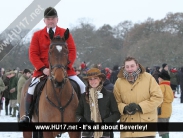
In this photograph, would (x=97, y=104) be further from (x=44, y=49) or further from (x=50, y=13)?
(x=50, y=13)

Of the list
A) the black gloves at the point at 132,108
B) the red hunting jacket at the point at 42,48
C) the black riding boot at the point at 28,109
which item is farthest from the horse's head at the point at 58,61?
the black riding boot at the point at 28,109

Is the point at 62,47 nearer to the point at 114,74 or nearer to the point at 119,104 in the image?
the point at 119,104

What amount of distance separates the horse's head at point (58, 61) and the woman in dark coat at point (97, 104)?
1.42 feet

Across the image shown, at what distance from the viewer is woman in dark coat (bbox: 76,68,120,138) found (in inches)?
237

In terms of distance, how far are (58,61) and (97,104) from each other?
3.21ft

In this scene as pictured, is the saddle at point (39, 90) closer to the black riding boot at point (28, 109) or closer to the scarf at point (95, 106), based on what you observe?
the black riding boot at point (28, 109)

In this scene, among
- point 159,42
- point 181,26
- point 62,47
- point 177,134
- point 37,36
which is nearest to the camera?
→ point 62,47

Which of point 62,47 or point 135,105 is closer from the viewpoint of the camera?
point 135,105

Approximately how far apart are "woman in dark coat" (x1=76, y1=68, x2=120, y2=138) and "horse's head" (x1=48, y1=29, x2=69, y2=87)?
43 centimetres

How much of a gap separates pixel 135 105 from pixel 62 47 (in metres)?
1.62

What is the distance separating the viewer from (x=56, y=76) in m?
6.13

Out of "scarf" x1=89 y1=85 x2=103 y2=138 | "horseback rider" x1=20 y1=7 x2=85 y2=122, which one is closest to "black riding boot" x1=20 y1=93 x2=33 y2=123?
"horseback rider" x1=20 y1=7 x2=85 y2=122

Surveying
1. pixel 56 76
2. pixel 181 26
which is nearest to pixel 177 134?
pixel 56 76

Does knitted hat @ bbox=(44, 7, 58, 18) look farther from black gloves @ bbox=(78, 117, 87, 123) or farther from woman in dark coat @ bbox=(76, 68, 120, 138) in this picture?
black gloves @ bbox=(78, 117, 87, 123)
